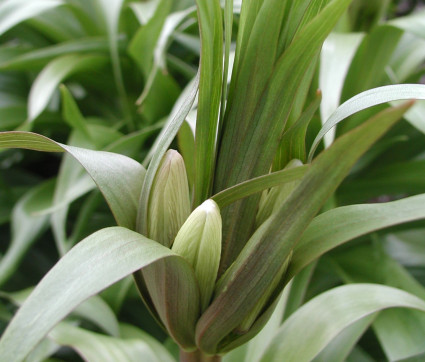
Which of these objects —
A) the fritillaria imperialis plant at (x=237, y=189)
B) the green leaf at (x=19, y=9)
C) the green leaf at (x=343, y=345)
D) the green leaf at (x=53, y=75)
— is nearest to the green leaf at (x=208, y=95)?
the fritillaria imperialis plant at (x=237, y=189)

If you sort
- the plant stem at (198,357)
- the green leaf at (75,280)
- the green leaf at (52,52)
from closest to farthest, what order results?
the green leaf at (75,280), the plant stem at (198,357), the green leaf at (52,52)

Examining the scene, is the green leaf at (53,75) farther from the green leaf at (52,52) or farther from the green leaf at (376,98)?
the green leaf at (376,98)

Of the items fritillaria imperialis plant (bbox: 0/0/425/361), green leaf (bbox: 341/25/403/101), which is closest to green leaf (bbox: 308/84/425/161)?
fritillaria imperialis plant (bbox: 0/0/425/361)

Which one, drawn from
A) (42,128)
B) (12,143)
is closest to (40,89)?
(42,128)

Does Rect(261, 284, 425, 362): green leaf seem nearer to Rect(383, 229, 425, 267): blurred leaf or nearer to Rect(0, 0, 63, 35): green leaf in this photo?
Rect(383, 229, 425, 267): blurred leaf

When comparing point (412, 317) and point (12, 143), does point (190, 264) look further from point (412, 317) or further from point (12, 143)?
point (412, 317)

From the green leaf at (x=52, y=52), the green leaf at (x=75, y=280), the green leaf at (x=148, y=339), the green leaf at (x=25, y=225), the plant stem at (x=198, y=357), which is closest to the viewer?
the green leaf at (x=75, y=280)

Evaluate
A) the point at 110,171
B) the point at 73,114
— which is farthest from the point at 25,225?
the point at 110,171
